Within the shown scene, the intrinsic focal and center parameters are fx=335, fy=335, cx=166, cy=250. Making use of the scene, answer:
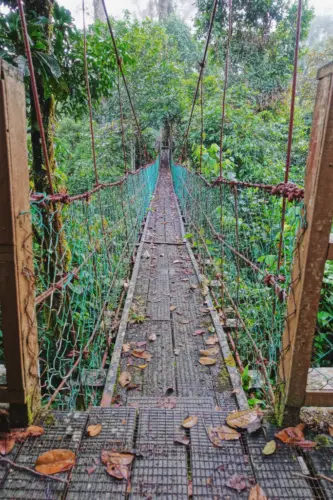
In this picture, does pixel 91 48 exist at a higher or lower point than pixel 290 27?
lower

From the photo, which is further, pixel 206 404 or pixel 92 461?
pixel 206 404

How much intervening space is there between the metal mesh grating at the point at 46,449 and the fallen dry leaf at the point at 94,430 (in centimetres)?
2

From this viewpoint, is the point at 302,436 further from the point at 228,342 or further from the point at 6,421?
the point at 228,342

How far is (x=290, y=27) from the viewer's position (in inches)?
293

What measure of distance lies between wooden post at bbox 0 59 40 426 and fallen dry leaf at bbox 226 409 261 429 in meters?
0.59

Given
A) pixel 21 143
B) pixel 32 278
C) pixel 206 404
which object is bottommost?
pixel 206 404

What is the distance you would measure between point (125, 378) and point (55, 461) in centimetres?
74

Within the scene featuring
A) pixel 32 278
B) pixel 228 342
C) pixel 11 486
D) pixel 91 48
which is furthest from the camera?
pixel 91 48

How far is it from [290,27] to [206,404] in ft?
28.4

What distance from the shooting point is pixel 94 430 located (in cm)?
97

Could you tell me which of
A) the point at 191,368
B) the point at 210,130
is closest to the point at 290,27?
the point at 210,130

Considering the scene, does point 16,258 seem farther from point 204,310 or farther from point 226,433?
point 204,310

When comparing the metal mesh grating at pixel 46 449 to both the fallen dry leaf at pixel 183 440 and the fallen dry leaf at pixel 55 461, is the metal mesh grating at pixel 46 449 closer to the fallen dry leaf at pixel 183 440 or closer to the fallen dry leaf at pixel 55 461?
the fallen dry leaf at pixel 55 461

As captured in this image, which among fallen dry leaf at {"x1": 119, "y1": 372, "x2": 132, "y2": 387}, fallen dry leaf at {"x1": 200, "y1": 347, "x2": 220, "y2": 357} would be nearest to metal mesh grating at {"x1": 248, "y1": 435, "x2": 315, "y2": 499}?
fallen dry leaf at {"x1": 119, "y1": 372, "x2": 132, "y2": 387}
